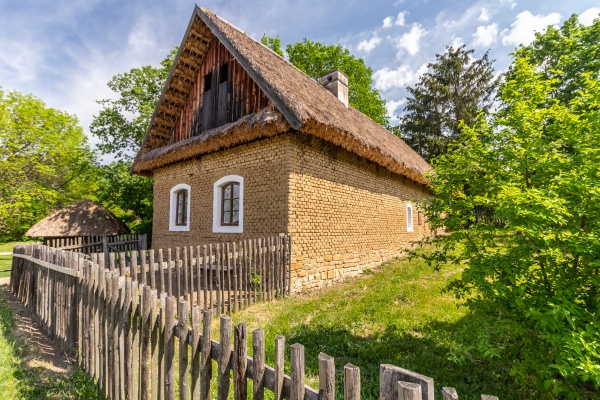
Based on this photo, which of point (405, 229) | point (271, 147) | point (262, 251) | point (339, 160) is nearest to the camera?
point (262, 251)

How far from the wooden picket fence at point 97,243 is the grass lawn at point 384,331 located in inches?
329

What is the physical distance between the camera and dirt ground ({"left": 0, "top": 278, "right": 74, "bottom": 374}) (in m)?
3.47

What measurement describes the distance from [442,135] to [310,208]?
25354 mm

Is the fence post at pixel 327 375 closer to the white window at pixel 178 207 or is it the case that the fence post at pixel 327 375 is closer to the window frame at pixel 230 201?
the window frame at pixel 230 201

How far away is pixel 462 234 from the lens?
3352 mm

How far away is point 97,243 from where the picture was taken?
1079 centimetres

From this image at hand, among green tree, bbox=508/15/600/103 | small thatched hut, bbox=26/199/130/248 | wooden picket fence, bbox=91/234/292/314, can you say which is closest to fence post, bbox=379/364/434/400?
wooden picket fence, bbox=91/234/292/314

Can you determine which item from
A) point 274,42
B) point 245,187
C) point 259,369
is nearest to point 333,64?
point 274,42

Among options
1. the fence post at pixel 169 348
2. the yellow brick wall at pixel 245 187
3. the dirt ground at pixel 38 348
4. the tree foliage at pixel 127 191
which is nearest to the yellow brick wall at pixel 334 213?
the yellow brick wall at pixel 245 187

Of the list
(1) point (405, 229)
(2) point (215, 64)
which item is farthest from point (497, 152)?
(1) point (405, 229)

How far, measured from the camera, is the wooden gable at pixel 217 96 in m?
7.99

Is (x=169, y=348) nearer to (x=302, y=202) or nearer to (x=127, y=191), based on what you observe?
(x=302, y=202)

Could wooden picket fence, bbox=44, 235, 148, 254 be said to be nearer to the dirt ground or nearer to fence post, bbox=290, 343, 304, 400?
the dirt ground

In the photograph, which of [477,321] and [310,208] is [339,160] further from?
[477,321]
